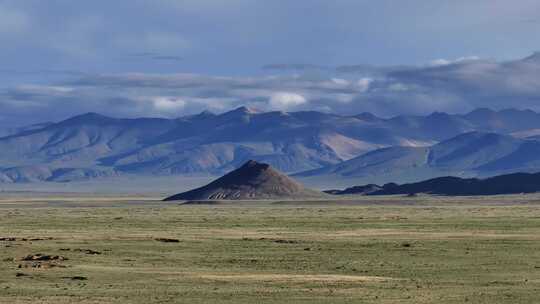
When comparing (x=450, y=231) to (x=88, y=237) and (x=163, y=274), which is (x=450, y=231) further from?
(x=163, y=274)

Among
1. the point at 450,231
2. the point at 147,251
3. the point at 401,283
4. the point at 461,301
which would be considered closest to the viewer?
the point at 461,301

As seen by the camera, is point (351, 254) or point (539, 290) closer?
point (539, 290)

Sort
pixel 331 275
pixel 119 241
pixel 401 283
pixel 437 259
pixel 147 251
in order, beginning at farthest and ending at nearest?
1. pixel 119 241
2. pixel 147 251
3. pixel 437 259
4. pixel 331 275
5. pixel 401 283

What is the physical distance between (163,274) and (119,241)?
24.5 meters

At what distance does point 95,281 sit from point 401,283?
47.1 ft

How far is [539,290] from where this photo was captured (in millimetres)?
49750

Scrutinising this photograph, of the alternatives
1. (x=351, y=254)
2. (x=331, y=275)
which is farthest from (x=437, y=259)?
(x=331, y=275)

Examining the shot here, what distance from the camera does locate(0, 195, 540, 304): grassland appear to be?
48.4 meters

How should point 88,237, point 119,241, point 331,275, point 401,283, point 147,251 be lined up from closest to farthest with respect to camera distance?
point 401,283 → point 331,275 → point 147,251 → point 119,241 → point 88,237

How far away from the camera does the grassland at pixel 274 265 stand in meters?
48.4

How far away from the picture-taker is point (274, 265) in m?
62.3

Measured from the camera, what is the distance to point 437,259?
218ft

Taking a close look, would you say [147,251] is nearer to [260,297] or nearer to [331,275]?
[331,275]

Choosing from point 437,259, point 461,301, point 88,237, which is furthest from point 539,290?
point 88,237
